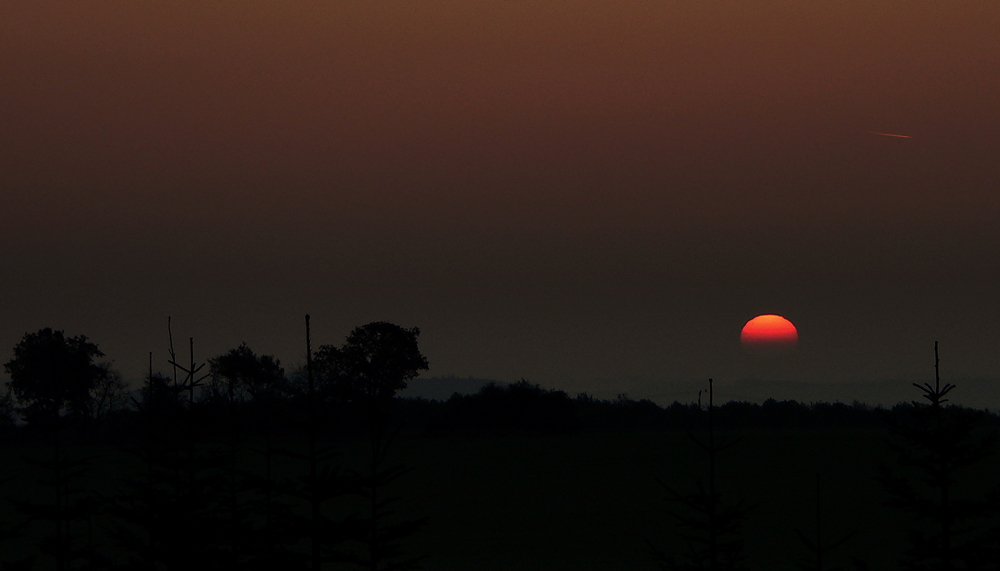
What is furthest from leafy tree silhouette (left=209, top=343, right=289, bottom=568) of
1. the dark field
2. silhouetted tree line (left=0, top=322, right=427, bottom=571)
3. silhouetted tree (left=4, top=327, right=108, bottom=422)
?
silhouetted tree (left=4, top=327, right=108, bottom=422)

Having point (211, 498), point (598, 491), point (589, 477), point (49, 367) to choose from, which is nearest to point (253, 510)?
→ point (211, 498)

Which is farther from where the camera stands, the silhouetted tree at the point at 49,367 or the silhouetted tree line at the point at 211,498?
the silhouetted tree at the point at 49,367

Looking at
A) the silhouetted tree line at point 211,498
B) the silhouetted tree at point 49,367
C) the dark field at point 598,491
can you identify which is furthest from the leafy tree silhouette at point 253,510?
the silhouetted tree at point 49,367

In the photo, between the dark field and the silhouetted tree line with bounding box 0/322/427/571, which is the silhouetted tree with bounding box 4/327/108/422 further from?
the silhouetted tree line with bounding box 0/322/427/571

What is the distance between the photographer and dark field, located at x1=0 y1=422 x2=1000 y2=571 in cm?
3928

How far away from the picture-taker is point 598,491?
5800 centimetres

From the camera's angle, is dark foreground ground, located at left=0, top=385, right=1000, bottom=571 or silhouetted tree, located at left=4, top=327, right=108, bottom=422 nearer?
dark foreground ground, located at left=0, top=385, right=1000, bottom=571

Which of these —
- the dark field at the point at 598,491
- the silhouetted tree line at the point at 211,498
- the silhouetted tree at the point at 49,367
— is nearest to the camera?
the silhouetted tree line at the point at 211,498

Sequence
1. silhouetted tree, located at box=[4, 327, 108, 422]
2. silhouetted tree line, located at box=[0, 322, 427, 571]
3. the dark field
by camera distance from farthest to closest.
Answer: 1. silhouetted tree, located at box=[4, 327, 108, 422]
2. the dark field
3. silhouetted tree line, located at box=[0, 322, 427, 571]

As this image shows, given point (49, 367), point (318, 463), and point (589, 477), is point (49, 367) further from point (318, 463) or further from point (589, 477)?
point (589, 477)

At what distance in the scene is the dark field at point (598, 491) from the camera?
129 feet

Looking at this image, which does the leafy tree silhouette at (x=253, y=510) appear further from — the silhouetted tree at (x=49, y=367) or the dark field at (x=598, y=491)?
the silhouetted tree at (x=49, y=367)

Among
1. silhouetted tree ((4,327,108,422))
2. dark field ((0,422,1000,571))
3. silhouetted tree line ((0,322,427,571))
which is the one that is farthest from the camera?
silhouetted tree ((4,327,108,422))

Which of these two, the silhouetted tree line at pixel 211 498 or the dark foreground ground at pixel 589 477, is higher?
the silhouetted tree line at pixel 211 498
